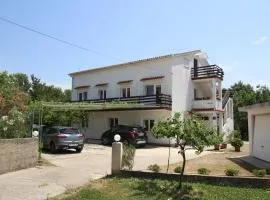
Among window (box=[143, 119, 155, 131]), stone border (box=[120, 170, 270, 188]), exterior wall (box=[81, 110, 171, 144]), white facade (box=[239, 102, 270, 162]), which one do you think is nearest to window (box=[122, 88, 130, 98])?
exterior wall (box=[81, 110, 171, 144])

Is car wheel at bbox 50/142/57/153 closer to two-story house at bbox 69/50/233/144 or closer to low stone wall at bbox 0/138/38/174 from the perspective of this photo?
low stone wall at bbox 0/138/38/174

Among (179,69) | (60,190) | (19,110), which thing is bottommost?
(60,190)

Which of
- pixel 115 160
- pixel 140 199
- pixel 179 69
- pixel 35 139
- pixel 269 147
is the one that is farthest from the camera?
pixel 179 69

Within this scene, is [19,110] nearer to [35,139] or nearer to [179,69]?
[35,139]

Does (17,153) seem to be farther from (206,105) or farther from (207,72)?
(207,72)

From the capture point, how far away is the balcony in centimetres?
3325

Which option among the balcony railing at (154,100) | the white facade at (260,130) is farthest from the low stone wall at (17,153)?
the balcony railing at (154,100)

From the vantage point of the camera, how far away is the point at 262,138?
19.2 m

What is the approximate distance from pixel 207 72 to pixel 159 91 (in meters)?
4.76

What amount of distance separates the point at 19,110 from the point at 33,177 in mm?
4783

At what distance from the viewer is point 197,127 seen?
11.7 metres

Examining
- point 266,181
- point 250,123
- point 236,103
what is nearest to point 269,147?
point 250,123

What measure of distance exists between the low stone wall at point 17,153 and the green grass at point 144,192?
4016mm

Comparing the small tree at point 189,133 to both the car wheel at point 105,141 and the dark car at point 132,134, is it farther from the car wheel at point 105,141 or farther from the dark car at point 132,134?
the car wheel at point 105,141
